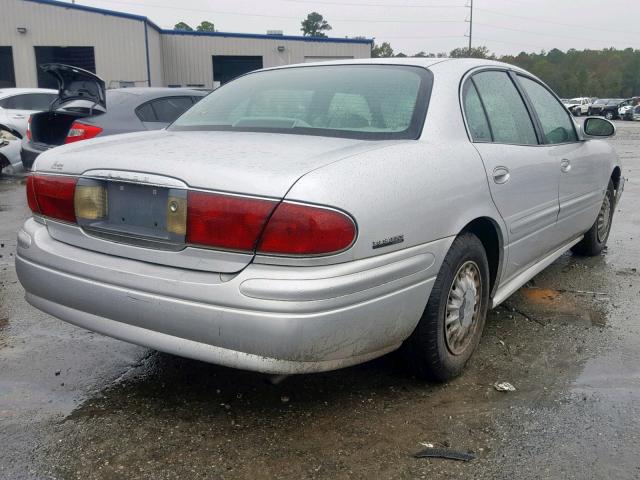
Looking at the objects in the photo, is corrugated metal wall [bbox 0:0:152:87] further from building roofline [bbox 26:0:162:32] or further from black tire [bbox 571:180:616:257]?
black tire [bbox 571:180:616:257]

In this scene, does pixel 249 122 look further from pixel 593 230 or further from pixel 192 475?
pixel 593 230

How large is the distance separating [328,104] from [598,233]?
3303mm

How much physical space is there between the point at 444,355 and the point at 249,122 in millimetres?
1496

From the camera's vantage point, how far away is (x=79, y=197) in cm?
262

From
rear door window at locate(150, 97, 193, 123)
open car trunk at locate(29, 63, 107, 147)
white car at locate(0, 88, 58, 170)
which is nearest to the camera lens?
open car trunk at locate(29, 63, 107, 147)

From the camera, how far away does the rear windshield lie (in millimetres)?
2943

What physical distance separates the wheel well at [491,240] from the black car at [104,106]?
4385 millimetres

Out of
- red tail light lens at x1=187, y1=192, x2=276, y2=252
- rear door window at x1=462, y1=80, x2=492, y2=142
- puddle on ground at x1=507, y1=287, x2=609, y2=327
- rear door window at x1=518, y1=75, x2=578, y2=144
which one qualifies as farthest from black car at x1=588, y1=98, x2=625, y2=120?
red tail light lens at x1=187, y1=192, x2=276, y2=252

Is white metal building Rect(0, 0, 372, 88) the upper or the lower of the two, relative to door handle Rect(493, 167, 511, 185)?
upper

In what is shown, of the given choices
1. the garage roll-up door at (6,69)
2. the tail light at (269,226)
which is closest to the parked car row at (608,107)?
the garage roll-up door at (6,69)

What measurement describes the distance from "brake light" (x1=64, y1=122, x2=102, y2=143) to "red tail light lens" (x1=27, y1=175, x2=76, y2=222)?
4155 mm

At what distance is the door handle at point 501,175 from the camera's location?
3.09 m

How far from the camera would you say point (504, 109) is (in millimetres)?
3619

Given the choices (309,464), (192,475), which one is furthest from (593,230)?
(192,475)
